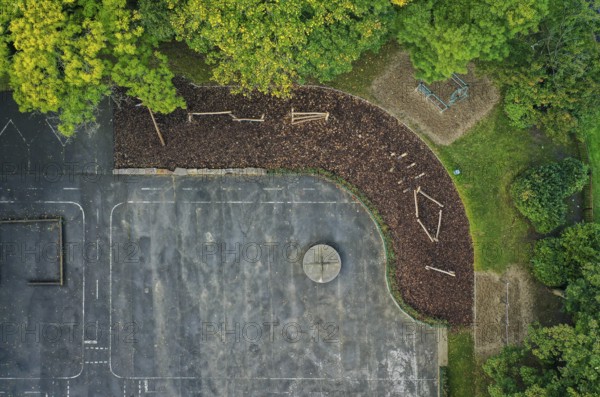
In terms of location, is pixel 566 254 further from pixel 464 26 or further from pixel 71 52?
pixel 71 52

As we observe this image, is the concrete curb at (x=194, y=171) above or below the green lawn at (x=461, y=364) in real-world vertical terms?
above

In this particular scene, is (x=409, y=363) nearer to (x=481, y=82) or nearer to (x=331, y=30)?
(x=481, y=82)

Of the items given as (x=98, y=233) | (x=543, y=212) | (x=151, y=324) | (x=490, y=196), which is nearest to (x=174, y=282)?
(x=151, y=324)

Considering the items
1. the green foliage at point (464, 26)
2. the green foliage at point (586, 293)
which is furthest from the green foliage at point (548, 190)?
the green foliage at point (464, 26)

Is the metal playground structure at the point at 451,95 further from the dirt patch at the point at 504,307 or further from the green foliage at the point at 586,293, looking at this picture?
the green foliage at the point at 586,293

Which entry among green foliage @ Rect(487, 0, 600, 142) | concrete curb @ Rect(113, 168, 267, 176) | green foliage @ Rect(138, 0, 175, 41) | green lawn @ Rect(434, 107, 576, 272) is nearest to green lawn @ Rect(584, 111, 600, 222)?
green lawn @ Rect(434, 107, 576, 272)

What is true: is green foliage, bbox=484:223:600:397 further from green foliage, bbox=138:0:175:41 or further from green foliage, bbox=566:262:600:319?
green foliage, bbox=138:0:175:41
